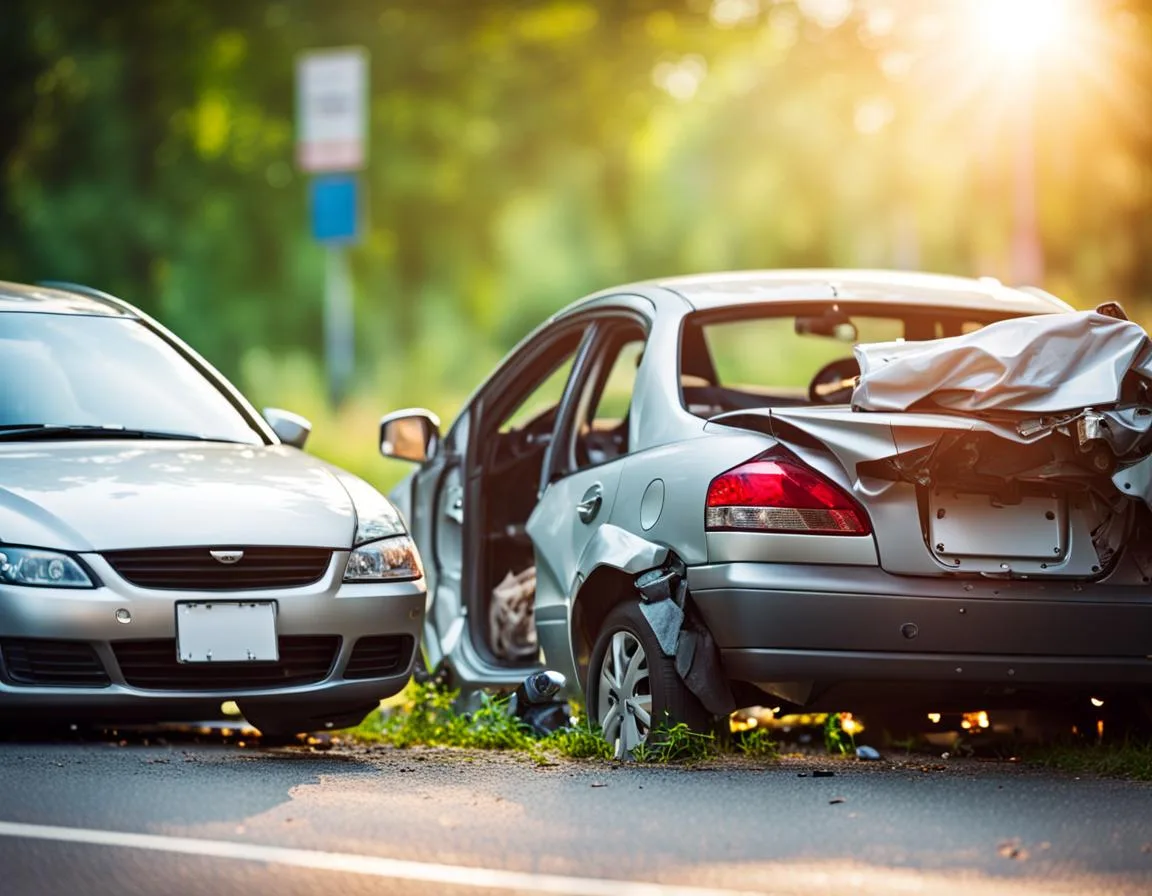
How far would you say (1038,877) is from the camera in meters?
5.17

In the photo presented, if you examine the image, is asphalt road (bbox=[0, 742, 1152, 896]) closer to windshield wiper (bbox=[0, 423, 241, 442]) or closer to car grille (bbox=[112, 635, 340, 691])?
car grille (bbox=[112, 635, 340, 691])

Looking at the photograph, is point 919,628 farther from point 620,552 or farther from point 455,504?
point 455,504

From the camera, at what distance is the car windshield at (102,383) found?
27.2ft

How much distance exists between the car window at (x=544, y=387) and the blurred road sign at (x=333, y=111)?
865cm

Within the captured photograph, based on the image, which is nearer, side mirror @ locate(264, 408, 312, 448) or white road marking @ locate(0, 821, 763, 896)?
white road marking @ locate(0, 821, 763, 896)

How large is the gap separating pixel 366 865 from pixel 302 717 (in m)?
2.76

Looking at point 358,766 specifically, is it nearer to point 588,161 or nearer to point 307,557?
point 307,557

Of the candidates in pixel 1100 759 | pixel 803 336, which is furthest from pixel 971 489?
pixel 803 336

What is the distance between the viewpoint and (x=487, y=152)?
31.3 m

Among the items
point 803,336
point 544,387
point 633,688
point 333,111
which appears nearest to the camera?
point 633,688

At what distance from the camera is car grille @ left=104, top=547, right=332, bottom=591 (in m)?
7.18

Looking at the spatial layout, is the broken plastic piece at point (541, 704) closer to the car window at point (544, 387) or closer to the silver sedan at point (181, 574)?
the silver sedan at point (181, 574)

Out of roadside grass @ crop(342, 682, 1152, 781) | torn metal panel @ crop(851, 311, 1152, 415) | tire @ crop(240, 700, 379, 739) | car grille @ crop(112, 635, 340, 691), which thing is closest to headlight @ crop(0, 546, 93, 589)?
car grille @ crop(112, 635, 340, 691)

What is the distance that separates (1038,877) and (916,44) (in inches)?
621
